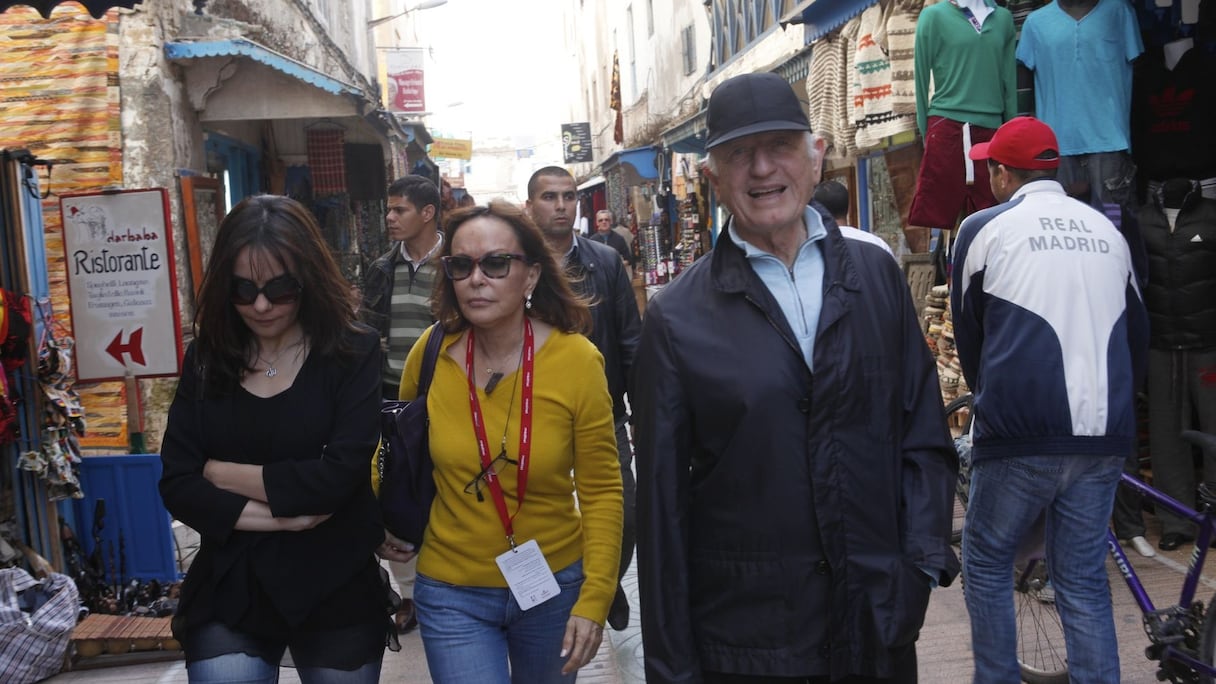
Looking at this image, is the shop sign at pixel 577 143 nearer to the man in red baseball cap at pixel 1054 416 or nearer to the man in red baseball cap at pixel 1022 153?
the man in red baseball cap at pixel 1022 153

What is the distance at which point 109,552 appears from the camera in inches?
246

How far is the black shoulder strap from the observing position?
3.13 meters

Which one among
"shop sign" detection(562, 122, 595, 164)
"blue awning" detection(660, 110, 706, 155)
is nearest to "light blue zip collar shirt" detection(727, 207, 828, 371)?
"blue awning" detection(660, 110, 706, 155)

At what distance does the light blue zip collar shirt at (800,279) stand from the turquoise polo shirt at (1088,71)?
397 centimetres

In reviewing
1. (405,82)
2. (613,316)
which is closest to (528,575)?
(613,316)

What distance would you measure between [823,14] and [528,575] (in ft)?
23.2

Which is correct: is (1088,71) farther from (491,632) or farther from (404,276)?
A: (491,632)

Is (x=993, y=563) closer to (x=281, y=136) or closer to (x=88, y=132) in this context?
(x=88, y=132)

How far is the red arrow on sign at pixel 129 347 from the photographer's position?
6.36 meters

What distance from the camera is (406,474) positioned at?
300 centimetres

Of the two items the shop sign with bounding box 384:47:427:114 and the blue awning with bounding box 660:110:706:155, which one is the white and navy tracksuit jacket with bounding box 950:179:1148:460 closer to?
the blue awning with bounding box 660:110:706:155

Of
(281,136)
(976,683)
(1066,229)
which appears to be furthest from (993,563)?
(281,136)

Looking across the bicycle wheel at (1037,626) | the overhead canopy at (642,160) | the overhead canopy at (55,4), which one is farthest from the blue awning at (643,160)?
the bicycle wheel at (1037,626)

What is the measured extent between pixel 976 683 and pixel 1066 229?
5.07ft
